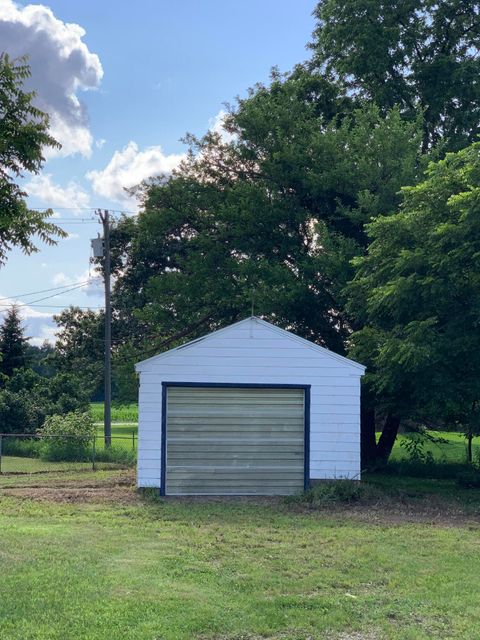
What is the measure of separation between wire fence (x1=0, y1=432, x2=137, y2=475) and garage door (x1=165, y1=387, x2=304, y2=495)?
19.0 ft

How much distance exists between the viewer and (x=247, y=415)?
14.4 m

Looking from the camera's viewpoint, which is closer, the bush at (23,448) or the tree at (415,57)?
the tree at (415,57)

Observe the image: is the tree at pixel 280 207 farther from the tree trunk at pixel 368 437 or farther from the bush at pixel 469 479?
the bush at pixel 469 479

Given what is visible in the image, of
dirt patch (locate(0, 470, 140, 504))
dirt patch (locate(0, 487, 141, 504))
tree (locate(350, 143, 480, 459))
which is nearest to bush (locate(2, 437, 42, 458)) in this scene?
dirt patch (locate(0, 470, 140, 504))

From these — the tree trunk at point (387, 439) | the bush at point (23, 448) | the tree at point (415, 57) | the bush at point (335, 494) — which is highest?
the tree at point (415, 57)

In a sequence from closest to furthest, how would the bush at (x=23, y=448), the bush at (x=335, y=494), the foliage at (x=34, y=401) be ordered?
the bush at (x=335, y=494)
the bush at (x=23, y=448)
the foliage at (x=34, y=401)

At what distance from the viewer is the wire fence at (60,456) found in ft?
64.4

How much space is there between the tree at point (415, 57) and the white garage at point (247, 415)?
10.2 m

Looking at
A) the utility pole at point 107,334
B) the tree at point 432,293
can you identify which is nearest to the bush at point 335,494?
the tree at point 432,293

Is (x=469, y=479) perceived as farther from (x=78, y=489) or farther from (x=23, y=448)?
(x=23, y=448)

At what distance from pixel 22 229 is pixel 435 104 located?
17.7 meters

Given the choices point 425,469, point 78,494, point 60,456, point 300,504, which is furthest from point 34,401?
point 300,504

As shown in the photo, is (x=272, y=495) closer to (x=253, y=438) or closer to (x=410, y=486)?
(x=253, y=438)

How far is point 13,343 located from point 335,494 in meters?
33.8
